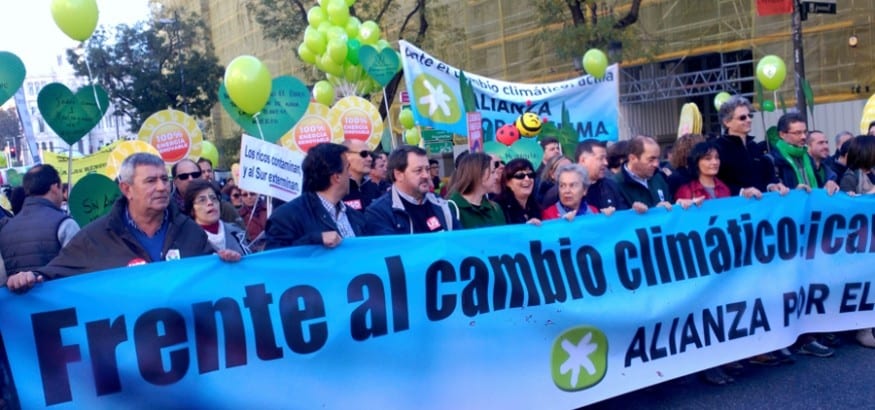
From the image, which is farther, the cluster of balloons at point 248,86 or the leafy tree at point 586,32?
the leafy tree at point 586,32

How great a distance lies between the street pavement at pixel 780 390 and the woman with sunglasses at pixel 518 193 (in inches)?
47.4

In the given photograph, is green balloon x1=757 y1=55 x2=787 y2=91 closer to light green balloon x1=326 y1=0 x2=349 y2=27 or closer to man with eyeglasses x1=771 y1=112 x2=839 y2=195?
man with eyeglasses x1=771 y1=112 x2=839 y2=195

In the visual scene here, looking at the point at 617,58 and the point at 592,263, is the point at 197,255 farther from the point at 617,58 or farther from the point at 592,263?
the point at 617,58

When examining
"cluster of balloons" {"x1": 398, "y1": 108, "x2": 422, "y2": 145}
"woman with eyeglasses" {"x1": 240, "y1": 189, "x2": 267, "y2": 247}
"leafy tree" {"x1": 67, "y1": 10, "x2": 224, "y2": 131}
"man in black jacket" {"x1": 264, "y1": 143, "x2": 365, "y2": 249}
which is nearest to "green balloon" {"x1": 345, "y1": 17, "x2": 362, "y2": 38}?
"cluster of balloons" {"x1": 398, "y1": 108, "x2": 422, "y2": 145}

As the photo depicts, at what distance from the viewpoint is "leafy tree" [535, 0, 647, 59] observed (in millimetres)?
18797

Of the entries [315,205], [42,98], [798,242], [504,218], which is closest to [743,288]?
[798,242]

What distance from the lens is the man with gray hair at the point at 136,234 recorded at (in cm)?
364

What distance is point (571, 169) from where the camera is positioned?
502 centimetres

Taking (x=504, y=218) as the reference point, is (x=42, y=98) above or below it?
above

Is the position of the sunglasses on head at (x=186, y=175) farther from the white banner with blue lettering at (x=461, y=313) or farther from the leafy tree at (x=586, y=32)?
the leafy tree at (x=586, y=32)

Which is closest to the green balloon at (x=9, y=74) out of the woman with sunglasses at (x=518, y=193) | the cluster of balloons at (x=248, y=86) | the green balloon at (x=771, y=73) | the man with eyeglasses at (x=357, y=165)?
the cluster of balloons at (x=248, y=86)

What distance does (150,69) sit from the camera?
1320 inches

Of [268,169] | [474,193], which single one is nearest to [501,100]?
[268,169]

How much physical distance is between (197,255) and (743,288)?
309 centimetres
